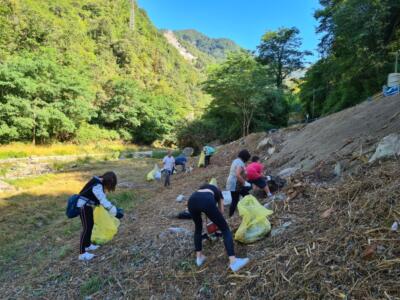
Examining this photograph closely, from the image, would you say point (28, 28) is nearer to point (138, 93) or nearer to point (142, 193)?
point (138, 93)

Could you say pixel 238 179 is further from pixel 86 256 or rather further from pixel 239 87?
pixel 239 87

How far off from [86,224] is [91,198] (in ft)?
1.29

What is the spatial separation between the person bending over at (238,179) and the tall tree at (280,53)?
81.9 feet

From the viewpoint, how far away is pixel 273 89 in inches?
922

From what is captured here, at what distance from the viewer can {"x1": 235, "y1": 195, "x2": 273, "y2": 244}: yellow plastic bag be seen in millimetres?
3793

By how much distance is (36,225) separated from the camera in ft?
24.5

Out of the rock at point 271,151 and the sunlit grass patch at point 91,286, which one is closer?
the sunlit grass patch at point 91,286

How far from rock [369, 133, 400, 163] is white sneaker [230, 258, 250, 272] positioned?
294cm

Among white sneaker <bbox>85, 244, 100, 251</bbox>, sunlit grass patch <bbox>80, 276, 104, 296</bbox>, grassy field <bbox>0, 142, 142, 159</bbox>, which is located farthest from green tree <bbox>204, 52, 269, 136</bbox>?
sunlit grass patch <bbox>80, 276, 104, 296</bbox>

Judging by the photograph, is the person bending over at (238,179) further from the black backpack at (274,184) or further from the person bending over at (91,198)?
the person bending over at (91,198)

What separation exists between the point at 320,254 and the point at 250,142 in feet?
37.3

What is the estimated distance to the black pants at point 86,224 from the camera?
4453mm

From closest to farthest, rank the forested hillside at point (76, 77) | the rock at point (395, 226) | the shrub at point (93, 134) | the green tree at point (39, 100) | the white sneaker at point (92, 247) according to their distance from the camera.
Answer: the rock at point (395, 226) → the white sneaker at point (92, 247) → the green tree at point (39, 100) → the forested hillside at point (76, 77) → the shrub at point (93, 134)

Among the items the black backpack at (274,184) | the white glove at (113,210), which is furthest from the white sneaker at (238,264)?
the black backpack at (274,184)
